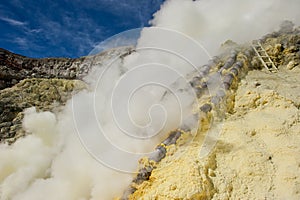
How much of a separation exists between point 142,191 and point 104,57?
15084 mm

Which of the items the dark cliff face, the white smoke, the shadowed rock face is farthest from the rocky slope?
the dark cliff face

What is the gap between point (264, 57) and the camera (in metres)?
10.3

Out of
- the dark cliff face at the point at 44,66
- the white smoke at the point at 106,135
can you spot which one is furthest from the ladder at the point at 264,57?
the dark cliff face at the point at 44,66

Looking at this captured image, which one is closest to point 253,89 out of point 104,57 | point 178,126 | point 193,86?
point 193,86

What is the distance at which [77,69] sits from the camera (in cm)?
1903

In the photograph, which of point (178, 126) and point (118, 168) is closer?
point (118, 168)

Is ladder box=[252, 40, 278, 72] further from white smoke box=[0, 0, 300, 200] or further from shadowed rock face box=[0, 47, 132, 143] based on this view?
shadowed rock face box=[0, 47, 132, 143]

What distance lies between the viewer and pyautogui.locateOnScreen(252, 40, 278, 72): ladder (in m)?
9.70

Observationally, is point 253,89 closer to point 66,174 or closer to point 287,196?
point 287,196

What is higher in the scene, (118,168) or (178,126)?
(178,126)

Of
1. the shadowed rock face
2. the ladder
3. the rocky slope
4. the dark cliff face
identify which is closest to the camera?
the rocky slope

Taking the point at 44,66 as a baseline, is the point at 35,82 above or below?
below

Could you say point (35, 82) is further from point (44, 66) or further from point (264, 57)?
point (264, 57)

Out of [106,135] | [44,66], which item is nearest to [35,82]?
[44,66]
